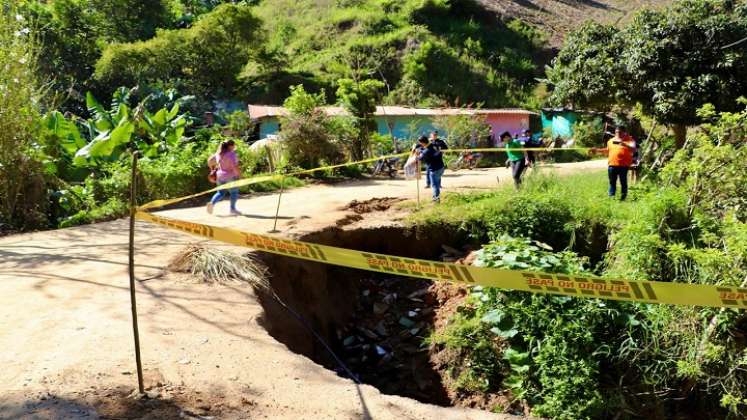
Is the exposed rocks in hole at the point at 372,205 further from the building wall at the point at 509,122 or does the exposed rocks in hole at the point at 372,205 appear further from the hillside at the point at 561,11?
the hillside at the point at 561,11

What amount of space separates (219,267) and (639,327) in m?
4.57

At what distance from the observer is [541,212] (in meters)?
8.65

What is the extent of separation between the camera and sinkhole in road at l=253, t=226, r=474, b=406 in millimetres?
6879

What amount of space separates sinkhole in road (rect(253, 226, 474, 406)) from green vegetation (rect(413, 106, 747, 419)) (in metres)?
0.55

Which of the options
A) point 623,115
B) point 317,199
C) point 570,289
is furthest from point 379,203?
point 623,115

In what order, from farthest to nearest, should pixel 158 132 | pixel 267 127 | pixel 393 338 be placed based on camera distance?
pixel 267 127
pixel 158 132
pixel 393 338

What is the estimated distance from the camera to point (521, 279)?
4.06 m

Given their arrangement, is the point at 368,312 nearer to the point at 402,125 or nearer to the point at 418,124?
the point at 418,124

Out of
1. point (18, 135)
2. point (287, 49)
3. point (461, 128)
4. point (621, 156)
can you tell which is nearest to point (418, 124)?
point (461, 128)

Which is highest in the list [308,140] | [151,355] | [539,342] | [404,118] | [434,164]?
[404,118]

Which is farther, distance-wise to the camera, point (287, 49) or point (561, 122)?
point (287, 49)

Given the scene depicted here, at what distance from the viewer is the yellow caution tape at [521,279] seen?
150 inches

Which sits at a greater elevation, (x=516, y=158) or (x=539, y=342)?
(x=516, y=158)

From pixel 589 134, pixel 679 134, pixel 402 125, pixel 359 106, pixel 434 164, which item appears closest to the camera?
pixel 434 164
